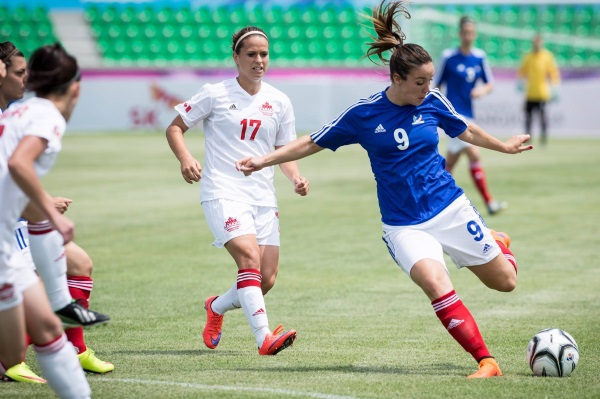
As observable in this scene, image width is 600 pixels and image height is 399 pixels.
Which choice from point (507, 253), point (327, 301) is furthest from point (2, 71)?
point (327, 301)

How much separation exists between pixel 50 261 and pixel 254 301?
1858mm

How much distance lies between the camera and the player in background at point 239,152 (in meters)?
6.86

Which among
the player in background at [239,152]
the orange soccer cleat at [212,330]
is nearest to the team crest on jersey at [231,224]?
the player in background at [239,152]

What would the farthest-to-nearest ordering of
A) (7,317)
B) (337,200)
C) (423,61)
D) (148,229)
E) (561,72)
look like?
(561,72) → (337,200) → (148,229) → (423,61) → (7,317)

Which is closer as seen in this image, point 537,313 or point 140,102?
point 537,313

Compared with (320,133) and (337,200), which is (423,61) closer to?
(320,133)

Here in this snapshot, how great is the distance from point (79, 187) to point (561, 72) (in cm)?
1568

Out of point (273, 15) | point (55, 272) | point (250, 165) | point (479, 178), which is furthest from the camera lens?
point (273, 15)

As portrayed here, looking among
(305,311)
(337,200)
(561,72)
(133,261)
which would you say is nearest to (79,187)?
(337,200)

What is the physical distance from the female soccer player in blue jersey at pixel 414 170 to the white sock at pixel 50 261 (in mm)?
1520

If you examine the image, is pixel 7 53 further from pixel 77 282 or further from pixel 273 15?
pixel 273 15

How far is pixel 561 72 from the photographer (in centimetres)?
2802

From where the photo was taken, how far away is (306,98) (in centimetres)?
2902

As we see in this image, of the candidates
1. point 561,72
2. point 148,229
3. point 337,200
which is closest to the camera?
point 148,229
